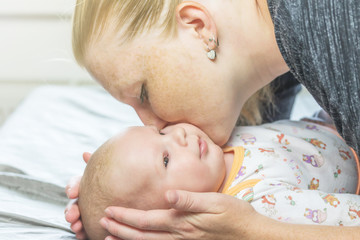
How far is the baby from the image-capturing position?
1156 millimetres

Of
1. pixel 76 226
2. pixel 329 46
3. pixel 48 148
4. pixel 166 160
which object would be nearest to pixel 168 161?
pixel 166 160

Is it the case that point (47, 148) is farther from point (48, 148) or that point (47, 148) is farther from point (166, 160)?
point (166, 160)

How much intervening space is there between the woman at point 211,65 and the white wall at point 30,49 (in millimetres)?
1522

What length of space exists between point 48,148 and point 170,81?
29.0 inches

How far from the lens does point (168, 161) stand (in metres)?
1.20

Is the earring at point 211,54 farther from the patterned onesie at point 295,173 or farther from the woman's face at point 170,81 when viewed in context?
the patterned onesie at point 295,173

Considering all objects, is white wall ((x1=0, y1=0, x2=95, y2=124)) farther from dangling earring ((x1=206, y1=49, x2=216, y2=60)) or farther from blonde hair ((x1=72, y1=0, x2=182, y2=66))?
dangling earring ((x1=206, y1=49, x2=216, y2=60))

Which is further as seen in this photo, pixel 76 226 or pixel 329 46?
pixel 76 226

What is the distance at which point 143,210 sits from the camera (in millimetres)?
1135

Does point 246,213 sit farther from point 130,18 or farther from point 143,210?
point 130,18

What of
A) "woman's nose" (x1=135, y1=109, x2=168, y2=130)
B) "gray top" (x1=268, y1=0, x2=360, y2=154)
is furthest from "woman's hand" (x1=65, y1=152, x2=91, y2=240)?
"gray top" (x1=268, y1=0, x2=360, y2=154)

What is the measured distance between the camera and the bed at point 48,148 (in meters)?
1.30

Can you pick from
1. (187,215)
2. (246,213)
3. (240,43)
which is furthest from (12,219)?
(240,43)

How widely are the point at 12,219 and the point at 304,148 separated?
2.55ft
